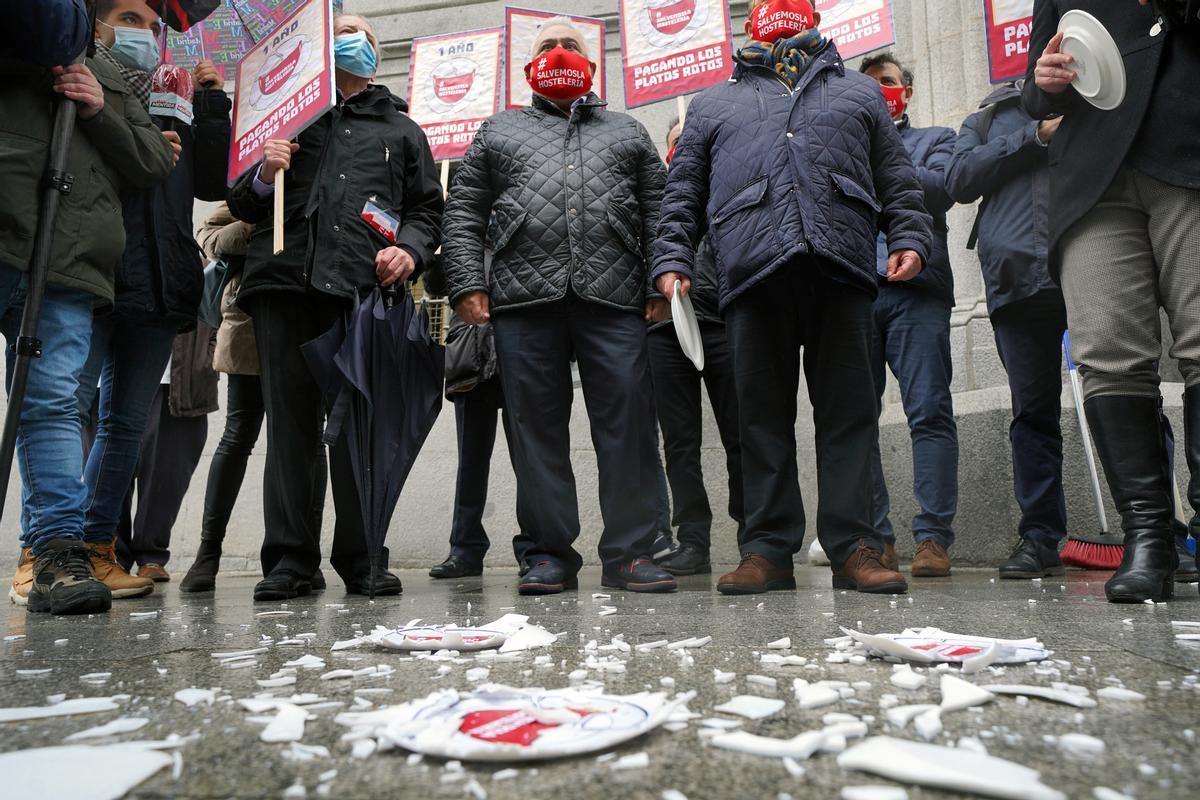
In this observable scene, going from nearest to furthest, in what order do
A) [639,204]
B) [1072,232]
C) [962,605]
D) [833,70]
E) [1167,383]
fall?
[962,605] < [1072,232] < [833,70] < [639,204] < [1167,383]

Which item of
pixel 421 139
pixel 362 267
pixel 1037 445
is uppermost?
pixel 421 139

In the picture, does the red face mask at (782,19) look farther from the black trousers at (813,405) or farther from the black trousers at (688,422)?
the black trousers at (688,422)

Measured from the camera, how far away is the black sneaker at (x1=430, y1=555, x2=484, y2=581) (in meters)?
4.34

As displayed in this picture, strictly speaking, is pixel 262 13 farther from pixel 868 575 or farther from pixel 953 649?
pixel 953 649

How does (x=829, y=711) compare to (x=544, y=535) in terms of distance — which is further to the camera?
(x=544, y=535)

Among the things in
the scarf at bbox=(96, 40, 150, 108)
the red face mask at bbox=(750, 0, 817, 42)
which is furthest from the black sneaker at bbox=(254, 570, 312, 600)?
the red face mask at bbox=(750, 0, 817, 42)

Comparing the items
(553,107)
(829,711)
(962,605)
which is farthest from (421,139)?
(829,711)

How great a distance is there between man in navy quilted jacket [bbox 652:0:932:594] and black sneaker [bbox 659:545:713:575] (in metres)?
1.13

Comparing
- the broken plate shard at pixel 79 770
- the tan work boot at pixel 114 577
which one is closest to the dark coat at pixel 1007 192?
the tan work boot at pixel 114 577

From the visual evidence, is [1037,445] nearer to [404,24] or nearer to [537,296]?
[537,296]

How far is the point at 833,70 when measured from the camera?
10.2ft

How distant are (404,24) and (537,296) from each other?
14.2 feet

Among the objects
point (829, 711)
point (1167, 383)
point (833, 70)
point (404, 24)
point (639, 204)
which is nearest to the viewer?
point (829, 711)

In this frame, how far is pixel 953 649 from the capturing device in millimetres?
1446
